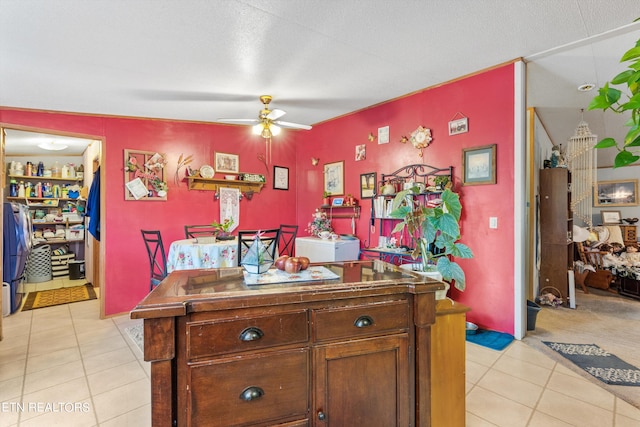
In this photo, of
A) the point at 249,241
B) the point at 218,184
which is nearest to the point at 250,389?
the point at 249,241

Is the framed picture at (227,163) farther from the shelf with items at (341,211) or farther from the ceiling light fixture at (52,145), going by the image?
the ceiling light fixture at (52,145)

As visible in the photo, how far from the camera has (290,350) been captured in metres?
1.19

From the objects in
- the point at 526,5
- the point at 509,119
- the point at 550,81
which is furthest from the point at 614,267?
the point at 526,5

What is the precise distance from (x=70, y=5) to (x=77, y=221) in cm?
496

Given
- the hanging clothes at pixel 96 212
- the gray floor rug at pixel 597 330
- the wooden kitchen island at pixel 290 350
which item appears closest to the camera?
the wooden kitchen island at pixel 290 350

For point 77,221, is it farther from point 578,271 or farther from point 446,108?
point 578,271

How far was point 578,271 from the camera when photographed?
15.3 feet

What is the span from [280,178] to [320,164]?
0.74 m

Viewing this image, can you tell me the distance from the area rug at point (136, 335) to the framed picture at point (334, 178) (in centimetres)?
302

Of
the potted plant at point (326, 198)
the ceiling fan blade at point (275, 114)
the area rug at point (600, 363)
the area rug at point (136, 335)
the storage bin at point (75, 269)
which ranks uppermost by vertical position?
the ceiling fan blade at point (275, 114)

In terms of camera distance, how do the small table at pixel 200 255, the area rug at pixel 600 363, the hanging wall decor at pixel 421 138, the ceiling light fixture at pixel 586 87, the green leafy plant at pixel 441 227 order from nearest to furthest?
1. the green leafy plant at pixel 441 227
2. the area rug at pixel 600 363
3. the small table at pixel 200 255
4. the ceiling light fixture at pixel 586 87
5. the hanging wall decor at pixel 421 138

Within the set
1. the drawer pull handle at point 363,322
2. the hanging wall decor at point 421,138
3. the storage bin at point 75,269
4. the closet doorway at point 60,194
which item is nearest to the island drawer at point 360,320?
the drawer pull handle at point 363,322

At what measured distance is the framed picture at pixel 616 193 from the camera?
6018mm

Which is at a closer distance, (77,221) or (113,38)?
(113,38)
